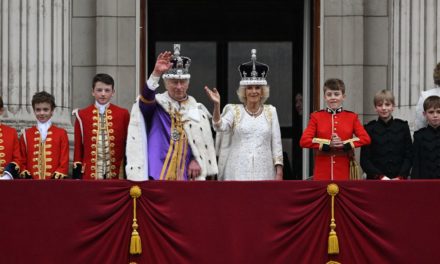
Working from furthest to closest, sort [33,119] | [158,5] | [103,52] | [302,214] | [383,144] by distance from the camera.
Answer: [158,5] → [103,52] → [33,119] → [383,144] → [302,214]

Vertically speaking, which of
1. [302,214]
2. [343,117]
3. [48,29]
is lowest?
[302,214]

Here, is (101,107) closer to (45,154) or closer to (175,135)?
(45,154)

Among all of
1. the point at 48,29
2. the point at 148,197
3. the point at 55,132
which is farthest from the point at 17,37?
the point at 148,197

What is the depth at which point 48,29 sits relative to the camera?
54.6 feet

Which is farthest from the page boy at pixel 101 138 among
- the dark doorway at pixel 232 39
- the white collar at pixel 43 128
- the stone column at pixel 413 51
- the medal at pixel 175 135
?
the dark doorway at pixel 232 39

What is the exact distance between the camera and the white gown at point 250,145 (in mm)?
14438

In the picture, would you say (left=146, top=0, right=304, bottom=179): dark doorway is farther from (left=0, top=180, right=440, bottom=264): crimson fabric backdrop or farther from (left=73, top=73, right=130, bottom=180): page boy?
(left=0, top=180, right=440, bottom=264): crimson fabric backdrop

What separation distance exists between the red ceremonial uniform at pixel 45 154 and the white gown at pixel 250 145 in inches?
62.2

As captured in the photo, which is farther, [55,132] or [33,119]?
[33,119]

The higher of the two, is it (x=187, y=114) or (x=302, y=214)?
(x=187, y=114)

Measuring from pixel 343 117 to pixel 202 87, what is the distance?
16.4 feet

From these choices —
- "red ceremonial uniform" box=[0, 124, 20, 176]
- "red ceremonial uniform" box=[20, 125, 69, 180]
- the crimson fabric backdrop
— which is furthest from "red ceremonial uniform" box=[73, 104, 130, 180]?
the crimson fabric backdrop

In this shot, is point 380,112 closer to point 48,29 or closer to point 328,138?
point 328,138

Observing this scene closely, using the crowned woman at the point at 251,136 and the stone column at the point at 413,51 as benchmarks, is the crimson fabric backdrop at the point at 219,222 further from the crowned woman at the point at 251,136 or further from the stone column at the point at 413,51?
the stone column at the point at 413,51
